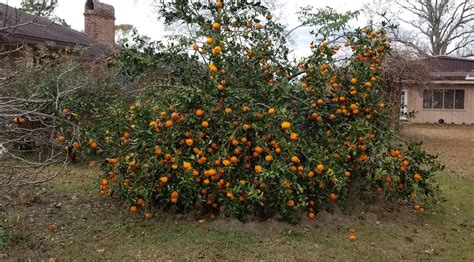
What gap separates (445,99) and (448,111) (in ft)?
2.00

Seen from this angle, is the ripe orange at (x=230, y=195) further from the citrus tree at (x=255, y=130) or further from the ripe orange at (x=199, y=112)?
the ripe orange at (x=199, y=112)

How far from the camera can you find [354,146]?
14.4 ft

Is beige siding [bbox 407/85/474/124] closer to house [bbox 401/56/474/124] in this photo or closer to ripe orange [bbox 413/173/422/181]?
house [bbox 401/56/474/124]

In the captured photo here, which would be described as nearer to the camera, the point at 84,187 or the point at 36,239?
the point at 36,239

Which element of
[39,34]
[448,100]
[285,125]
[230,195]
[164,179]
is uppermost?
[39,34]

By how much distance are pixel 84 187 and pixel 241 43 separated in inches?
121

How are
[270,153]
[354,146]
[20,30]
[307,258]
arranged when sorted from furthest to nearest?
[20,30] < [354,146] < [270,153] < [307,258]

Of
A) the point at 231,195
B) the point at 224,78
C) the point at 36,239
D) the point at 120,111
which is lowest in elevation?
the point at 36,239

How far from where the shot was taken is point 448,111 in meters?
21.7

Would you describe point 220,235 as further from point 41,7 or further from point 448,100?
point 448,100

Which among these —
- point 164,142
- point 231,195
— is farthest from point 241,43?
point 231,195

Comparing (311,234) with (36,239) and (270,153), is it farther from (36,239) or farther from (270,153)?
(36,239)

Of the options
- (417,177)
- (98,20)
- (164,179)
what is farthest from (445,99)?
(164,179)

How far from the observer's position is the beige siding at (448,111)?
21183 millimetres
